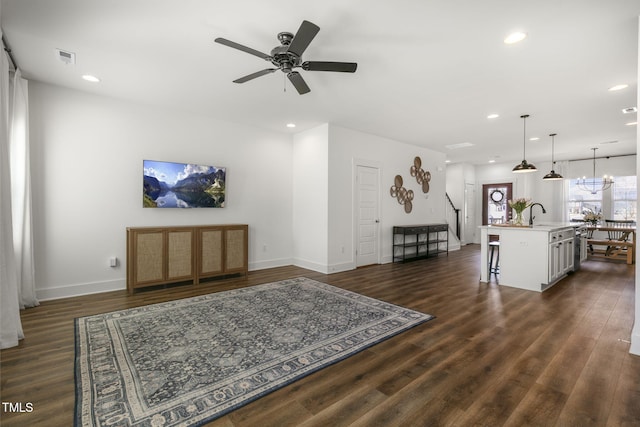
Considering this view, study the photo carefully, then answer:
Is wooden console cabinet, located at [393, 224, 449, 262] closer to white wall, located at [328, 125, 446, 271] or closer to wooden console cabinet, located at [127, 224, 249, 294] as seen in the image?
white wall, located at [328, 125, 446, 271]

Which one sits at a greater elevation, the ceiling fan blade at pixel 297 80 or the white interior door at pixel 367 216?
the ceiling fan blade at pixel 297 80

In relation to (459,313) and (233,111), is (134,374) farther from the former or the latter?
(233,111)

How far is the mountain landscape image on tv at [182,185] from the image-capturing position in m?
4.72

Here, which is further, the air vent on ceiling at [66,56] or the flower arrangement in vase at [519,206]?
the flower arrangement in vase at [519,206]

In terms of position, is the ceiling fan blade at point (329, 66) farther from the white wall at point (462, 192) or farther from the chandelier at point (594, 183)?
the chandelier at point (594, 183)

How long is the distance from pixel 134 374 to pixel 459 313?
10.8 ft

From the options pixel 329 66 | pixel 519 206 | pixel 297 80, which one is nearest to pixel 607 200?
pixel 519 206

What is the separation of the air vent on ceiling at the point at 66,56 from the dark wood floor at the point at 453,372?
113 inches

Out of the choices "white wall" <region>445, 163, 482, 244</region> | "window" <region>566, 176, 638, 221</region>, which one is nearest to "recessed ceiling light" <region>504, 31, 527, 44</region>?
"white wall" <region>445, 163, 482, 244</region>

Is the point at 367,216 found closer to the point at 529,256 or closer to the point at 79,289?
the point at 529,256

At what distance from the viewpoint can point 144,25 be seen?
8.73ft

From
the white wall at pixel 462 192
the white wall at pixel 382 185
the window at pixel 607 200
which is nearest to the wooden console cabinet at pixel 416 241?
the white wall at pixel 382 185

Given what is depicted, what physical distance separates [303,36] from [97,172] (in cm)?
381

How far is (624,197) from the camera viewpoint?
830 centimetres
